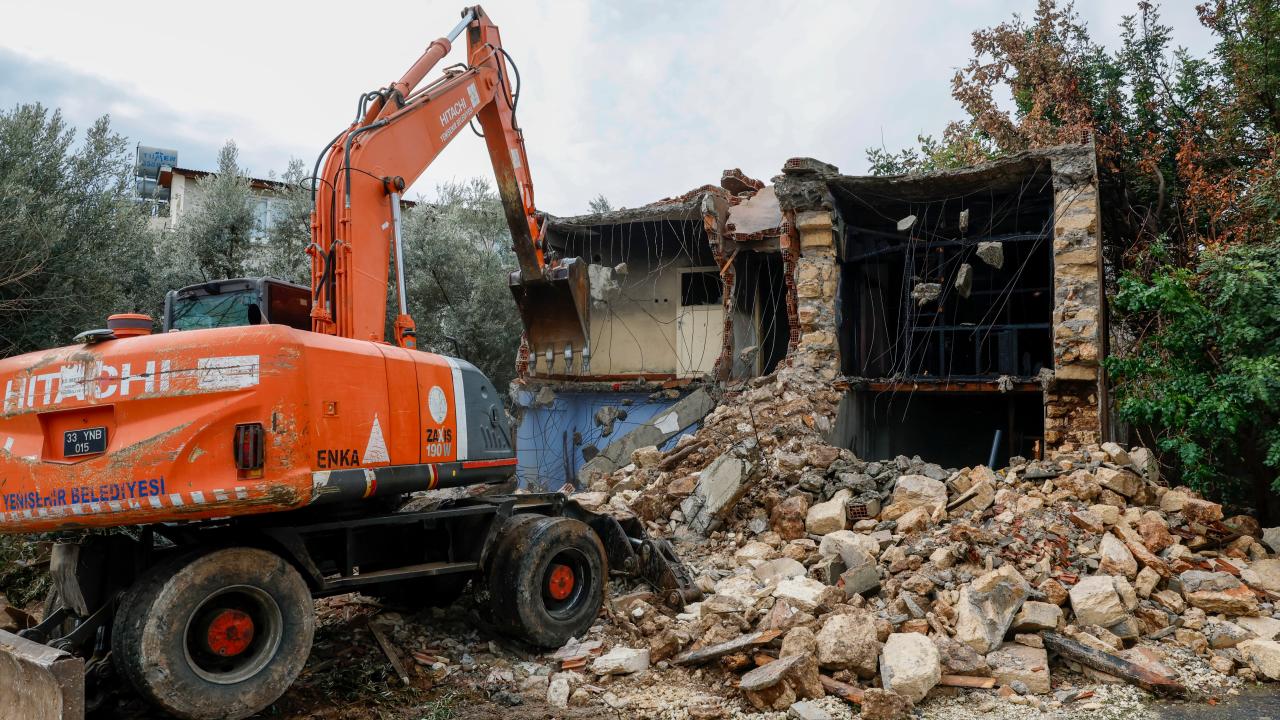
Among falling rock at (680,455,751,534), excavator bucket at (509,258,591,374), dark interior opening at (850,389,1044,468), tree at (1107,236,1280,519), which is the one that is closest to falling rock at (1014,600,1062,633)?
falling rock at (680,455,751,534)

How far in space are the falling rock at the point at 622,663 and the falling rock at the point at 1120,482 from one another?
15.7 ft

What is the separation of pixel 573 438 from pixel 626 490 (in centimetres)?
450

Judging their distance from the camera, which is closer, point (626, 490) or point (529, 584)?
point (529, 584)

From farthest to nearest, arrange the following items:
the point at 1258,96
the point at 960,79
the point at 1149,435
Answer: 1. the point at 960,79
2. the point at 1258,96
3. the point at 1149,435

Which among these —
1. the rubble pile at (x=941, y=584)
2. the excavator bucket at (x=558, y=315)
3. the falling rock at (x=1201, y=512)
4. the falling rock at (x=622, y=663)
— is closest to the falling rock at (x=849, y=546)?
the rubble pile at (x=941, y=584)

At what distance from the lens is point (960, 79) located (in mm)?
16703

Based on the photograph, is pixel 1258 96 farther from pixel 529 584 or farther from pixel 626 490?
pixel 529 584

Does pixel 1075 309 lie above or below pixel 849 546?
above

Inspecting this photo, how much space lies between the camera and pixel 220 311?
5961 millimetres

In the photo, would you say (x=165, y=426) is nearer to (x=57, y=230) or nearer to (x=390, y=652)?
(x=390, y=652)

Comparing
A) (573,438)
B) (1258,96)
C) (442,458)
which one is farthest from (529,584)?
(1258,96)

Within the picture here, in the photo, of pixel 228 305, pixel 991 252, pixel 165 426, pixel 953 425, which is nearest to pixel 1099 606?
pixel 991 252

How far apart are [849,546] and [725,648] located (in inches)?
86.0

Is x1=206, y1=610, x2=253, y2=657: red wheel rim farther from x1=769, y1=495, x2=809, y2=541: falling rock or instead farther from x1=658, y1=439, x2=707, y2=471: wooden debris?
x1=658, y1=439, x2=707, y2=471: wooden debris
